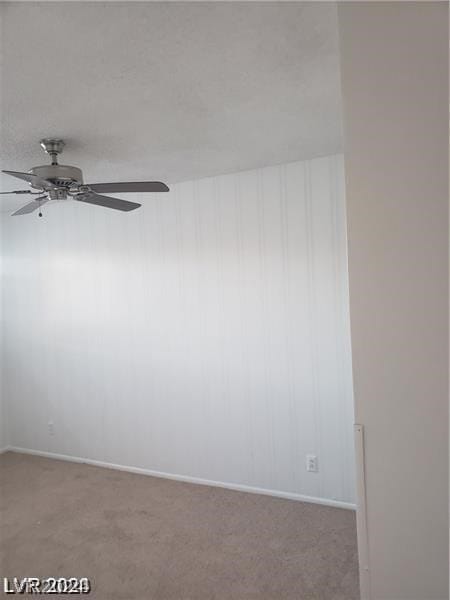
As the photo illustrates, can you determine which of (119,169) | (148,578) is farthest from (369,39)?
(148,578)

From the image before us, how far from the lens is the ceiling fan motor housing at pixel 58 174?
1980 millimetres

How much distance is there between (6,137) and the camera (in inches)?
86.4

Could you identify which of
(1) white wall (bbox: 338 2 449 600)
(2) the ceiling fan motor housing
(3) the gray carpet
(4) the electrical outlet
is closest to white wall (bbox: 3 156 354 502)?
(4) the electrical outlet

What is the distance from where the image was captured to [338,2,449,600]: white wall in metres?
1.07

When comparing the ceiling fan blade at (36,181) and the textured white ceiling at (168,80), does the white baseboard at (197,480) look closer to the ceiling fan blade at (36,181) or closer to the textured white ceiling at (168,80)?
the textured white ceiling at (168,80)

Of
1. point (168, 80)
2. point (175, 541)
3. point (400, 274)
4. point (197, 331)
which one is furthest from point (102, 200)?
point (175, 541)

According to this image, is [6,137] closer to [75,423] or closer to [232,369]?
[232,369]

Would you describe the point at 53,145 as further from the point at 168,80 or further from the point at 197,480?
the point at 197,480

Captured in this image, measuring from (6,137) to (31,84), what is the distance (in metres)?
0.66

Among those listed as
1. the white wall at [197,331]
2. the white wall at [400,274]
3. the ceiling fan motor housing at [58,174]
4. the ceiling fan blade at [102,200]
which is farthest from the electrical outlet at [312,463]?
the ceiling fan motor housing at [58,174]

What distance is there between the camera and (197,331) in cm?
336

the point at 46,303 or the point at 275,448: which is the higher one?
the point at 46,303

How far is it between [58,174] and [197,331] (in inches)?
66.8

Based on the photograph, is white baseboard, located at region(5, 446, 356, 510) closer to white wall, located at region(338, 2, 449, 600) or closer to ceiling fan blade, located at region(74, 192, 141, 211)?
white wall, located at region(338, 2, 449, 600)
